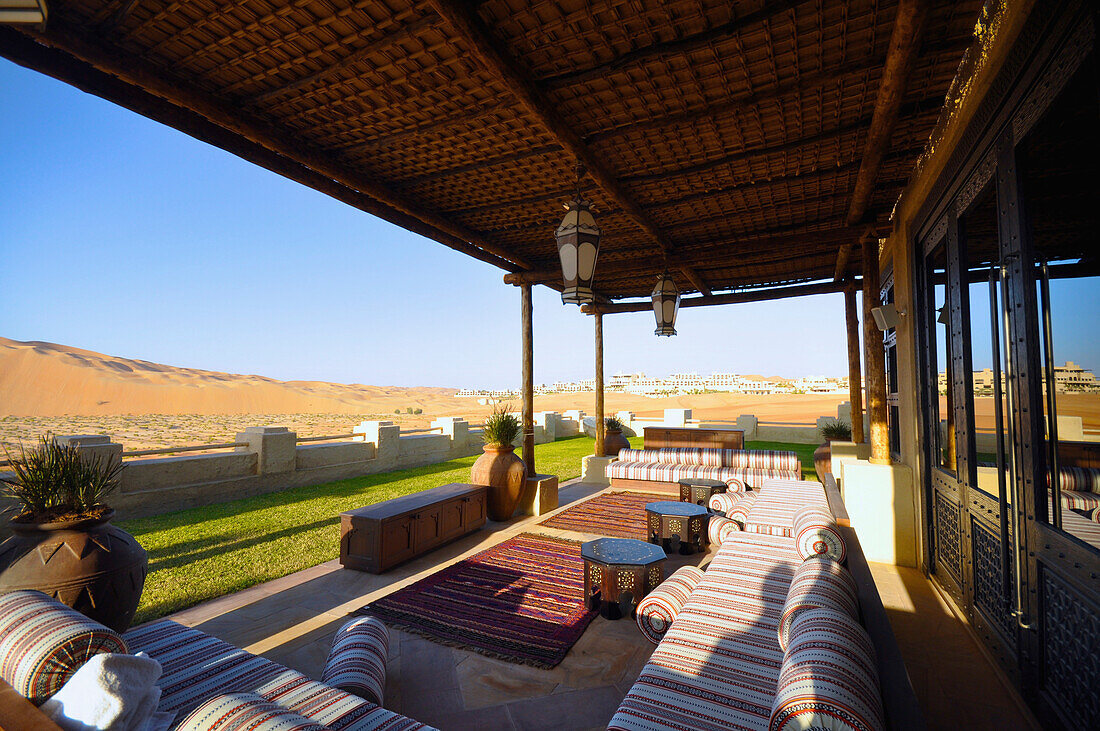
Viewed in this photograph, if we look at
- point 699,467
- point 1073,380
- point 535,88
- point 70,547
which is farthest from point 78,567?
point 699,467


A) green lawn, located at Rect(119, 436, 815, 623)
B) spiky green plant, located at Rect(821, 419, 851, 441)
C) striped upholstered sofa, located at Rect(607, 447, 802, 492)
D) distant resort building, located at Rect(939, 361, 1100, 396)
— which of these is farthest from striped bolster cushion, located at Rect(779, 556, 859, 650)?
spiky green plant, located at Rect(821, 419, 851, 441)

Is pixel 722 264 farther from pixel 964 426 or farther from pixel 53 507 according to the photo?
pixel 53 507

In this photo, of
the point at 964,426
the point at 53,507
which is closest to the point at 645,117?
the point at 964,426

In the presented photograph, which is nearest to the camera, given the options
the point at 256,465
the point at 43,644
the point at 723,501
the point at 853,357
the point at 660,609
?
the point at 43,644

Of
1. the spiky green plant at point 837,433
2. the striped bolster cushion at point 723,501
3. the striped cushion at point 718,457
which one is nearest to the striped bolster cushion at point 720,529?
the striped bolster cushion at point 723,501

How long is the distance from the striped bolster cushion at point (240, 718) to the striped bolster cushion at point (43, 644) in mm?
668

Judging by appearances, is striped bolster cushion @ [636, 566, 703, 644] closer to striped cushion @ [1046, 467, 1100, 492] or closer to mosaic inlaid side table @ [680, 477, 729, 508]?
striped cushion @ [1046, 467, 1100, 492]

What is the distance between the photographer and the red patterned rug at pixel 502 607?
3.43m

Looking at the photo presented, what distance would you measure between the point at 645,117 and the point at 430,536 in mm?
4507

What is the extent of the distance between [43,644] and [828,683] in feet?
7.50

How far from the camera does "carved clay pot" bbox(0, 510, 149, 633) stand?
2.65 metres

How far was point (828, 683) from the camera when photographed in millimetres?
1290

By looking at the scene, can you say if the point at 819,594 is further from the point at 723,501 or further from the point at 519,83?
the point at 723,501

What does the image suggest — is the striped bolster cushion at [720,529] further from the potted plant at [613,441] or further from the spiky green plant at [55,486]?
the potted plant at [613,441]
